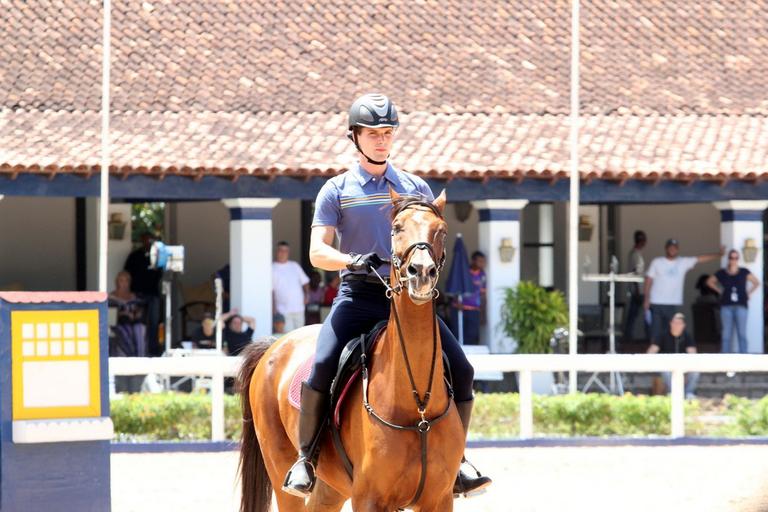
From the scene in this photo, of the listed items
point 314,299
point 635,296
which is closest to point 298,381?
point 314,299

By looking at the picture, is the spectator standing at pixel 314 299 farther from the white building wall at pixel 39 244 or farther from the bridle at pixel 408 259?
the bridle at pixel 408 259

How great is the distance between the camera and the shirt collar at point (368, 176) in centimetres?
729

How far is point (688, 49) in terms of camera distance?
24.7 meters

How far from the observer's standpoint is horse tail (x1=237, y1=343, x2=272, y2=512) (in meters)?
8.33

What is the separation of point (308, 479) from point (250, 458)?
1.31 metres

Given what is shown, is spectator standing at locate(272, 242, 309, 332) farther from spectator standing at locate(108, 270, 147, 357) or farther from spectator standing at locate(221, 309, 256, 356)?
spectator standing at locate(108, 270, 147, 357)

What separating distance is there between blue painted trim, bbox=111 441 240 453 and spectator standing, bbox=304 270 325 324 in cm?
820

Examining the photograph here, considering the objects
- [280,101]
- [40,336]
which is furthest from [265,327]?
[40,336]

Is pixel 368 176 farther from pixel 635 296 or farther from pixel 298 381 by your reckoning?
pixel 635 296

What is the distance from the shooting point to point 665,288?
21906mm

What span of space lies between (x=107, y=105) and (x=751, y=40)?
10.6 m

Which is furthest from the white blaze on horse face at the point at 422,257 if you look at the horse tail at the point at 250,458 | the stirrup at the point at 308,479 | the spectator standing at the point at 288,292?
the spectator standing at the point at 288,292

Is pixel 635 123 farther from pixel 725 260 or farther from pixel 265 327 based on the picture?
pixel 265 327

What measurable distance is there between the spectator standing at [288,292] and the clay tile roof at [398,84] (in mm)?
1466
